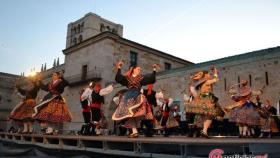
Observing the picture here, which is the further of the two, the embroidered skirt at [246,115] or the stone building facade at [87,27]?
the stone building facade at [87,27]

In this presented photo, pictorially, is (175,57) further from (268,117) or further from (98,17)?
(98,17)

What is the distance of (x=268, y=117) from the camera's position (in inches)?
395

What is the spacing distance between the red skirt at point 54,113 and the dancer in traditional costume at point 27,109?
1.63 metres

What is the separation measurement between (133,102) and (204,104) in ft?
5.51

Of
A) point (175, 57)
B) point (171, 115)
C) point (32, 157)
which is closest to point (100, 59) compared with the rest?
point (175, 57)

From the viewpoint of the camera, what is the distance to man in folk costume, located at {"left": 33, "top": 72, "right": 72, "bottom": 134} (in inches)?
328

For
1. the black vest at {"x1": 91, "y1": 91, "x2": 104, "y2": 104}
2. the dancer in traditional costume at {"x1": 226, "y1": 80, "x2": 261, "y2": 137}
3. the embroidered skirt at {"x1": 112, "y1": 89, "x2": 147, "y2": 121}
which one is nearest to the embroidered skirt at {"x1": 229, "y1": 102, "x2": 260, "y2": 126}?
the dancer in traditional costume at {"x1": 226, "y1": 80, "x2": 261, "y2": 137}

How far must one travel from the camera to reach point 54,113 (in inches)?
334

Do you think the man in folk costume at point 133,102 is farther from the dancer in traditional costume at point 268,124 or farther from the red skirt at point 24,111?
the dancer in traditional costume at point 268,124

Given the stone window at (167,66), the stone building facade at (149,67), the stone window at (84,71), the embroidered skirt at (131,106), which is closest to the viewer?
the embroidered skirt at (131,106)

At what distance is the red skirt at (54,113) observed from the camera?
8281mm

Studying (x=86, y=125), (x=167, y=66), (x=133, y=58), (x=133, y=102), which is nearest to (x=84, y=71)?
(x=133, y=58)

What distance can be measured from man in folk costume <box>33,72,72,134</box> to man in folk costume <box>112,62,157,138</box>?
286cm

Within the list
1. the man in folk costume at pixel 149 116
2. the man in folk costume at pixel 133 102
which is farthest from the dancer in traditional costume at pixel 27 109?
the man in folk costume at pixel 133 102
